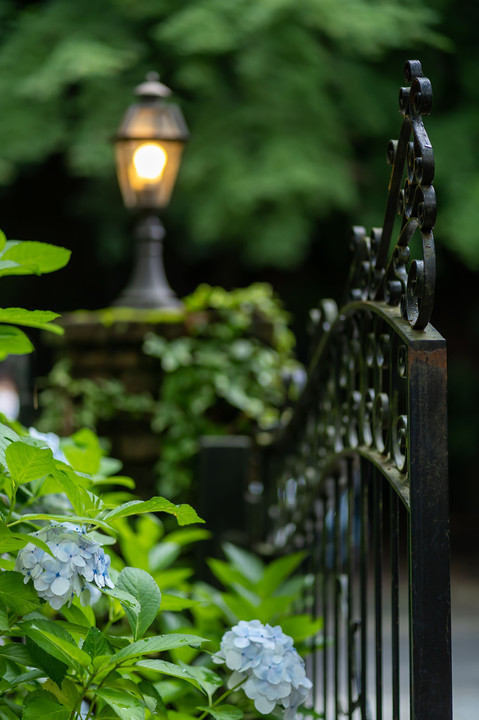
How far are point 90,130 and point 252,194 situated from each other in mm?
1427

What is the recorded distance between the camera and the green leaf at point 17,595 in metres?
1.08

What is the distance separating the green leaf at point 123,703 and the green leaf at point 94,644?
5 cm

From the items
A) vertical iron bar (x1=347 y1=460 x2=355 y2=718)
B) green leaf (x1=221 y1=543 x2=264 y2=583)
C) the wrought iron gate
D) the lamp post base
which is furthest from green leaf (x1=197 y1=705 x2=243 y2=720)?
the lamp post base

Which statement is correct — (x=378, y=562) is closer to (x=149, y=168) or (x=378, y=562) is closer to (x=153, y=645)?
(x=153, y=645)

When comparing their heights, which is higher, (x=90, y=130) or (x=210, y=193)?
(x=90, y=130)

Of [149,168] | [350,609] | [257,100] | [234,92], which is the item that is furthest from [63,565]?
[234,92]

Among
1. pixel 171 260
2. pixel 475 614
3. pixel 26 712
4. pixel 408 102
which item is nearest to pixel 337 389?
pixel 408 102

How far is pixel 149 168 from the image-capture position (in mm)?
3828

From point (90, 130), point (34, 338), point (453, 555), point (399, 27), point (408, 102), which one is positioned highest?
point (399, 27)

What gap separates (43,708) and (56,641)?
85 millimetres

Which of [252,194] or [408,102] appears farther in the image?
[252,194]

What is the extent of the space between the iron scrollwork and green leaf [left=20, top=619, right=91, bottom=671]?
649mm

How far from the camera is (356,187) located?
6652 mm

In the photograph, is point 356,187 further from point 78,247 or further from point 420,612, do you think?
point 420,612
